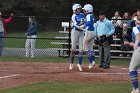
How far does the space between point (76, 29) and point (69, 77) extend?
2212mm

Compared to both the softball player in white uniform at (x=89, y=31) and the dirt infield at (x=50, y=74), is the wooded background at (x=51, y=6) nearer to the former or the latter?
the dirt infield at (x=50, y=74)

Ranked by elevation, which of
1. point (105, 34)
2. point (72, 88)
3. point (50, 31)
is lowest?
point (72, 88)

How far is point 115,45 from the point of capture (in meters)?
21.5

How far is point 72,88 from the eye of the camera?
1198 cm

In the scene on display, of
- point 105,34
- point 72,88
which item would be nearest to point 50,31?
point 105,34

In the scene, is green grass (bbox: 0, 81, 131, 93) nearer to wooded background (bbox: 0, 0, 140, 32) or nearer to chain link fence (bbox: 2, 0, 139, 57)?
chain link fence (bbox: 2, 0, 139, 57)

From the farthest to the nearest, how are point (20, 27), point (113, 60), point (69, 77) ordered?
point (20, 27), point (113, 60), point (69, 77)

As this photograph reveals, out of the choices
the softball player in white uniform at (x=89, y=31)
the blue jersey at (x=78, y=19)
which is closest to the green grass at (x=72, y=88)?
the blue jersey at (x=78, y=19)

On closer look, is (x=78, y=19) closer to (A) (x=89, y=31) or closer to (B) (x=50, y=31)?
(A) (x=89, y=31)

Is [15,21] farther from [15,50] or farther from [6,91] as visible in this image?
[6,91]

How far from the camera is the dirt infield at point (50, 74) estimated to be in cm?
1363

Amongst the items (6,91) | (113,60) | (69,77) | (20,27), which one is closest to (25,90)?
(6,91)

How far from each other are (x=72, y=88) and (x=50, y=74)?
9.67 ft

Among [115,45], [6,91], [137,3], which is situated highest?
[137,3]
